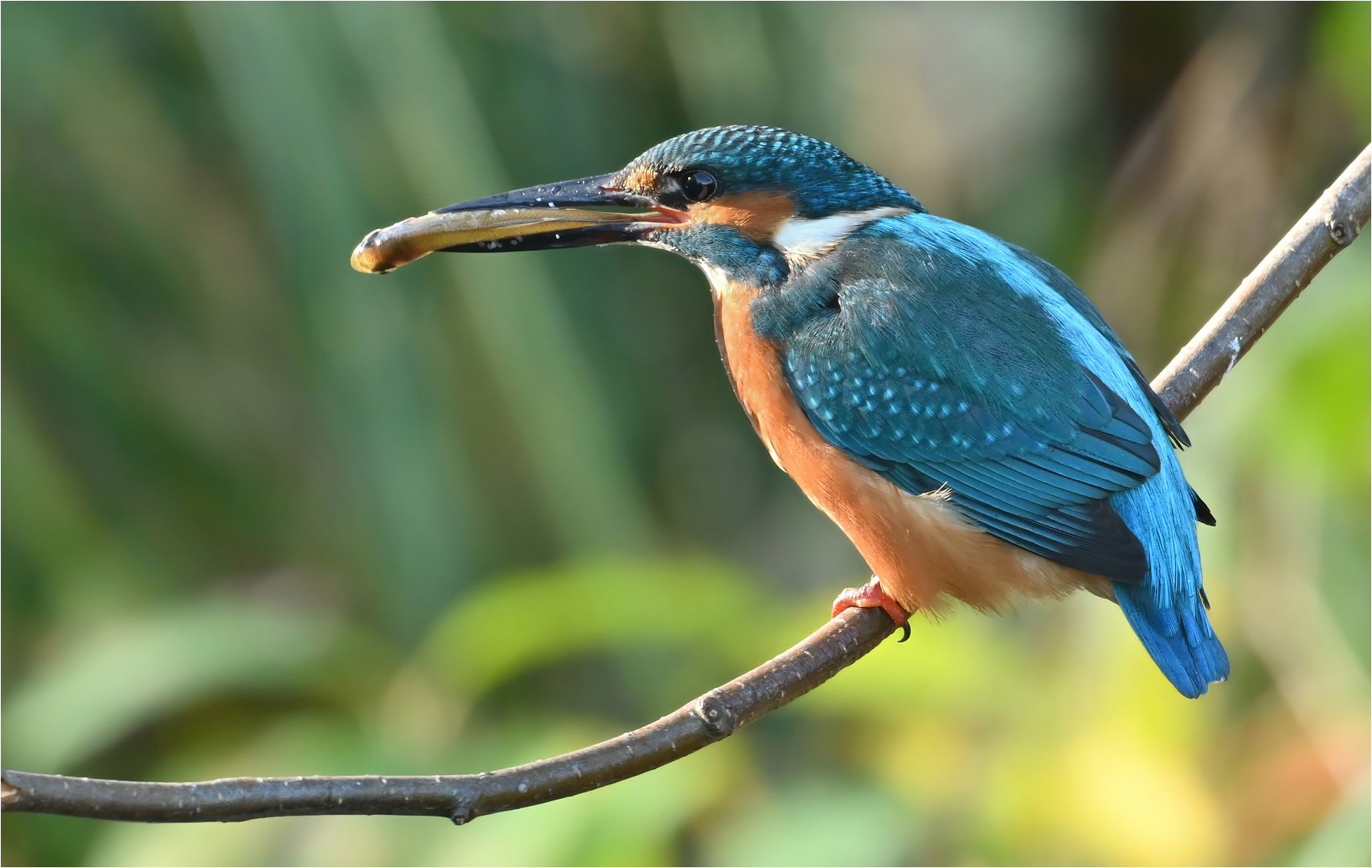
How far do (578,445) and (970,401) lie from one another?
1.41 metres

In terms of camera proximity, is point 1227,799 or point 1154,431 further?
point 1227,799

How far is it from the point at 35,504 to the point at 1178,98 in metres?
3.15

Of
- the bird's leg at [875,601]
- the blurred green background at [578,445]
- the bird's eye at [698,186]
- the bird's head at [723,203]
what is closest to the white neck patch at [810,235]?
the bird's head at [723,203]

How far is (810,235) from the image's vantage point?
1804 mm

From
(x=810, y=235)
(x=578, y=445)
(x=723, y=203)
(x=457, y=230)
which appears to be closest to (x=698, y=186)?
(x=723, y=203)

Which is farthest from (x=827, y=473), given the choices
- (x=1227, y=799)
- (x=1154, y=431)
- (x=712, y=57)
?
(x=712, y=57)

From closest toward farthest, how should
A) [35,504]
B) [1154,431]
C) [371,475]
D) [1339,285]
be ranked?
[1154,431] < [1339,285] < [371,475] < [35,504]

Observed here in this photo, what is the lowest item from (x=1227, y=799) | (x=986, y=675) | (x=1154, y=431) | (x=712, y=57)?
(x=1227, y=799)

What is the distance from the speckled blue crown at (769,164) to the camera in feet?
5.81

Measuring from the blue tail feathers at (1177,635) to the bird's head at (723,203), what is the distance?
63cm

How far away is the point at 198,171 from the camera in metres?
3.52

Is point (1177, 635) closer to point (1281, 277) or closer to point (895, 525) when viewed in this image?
point (895, 525)

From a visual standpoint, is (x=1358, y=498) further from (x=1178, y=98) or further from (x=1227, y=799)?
(x=1178, y=98)

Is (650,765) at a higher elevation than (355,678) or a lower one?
higher
